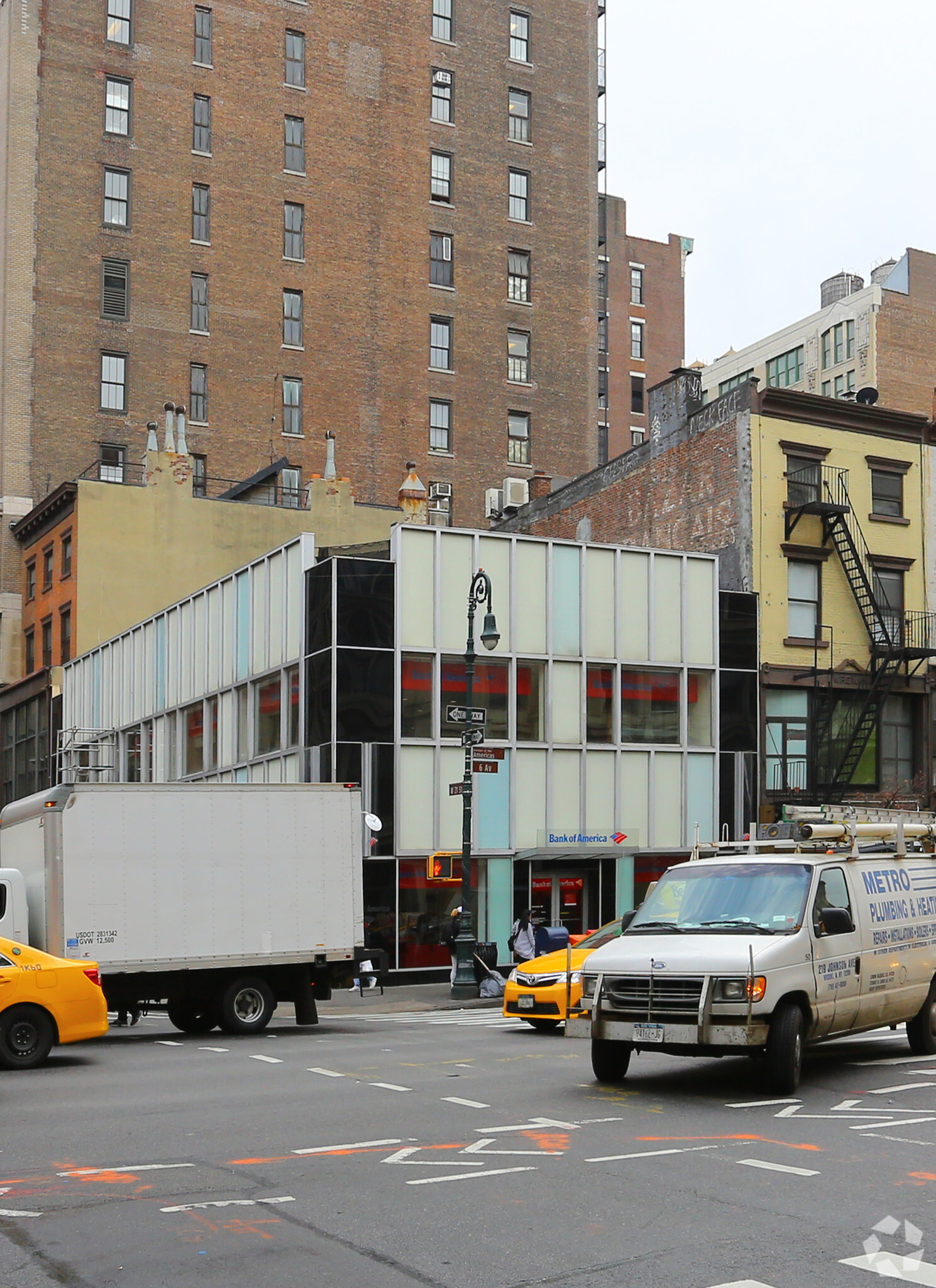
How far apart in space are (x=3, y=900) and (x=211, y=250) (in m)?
49.5

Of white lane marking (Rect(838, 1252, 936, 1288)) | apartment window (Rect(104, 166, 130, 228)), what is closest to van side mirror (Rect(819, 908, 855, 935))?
white lane marking (Rect(838, 1252, 936, 1288))

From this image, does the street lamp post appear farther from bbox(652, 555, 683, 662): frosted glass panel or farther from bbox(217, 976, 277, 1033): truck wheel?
bbox(652, 555, 683, 662): frosted glass panel

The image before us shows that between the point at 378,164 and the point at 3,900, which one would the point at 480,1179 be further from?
the point at 378,164

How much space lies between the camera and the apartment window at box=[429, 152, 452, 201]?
6938cm

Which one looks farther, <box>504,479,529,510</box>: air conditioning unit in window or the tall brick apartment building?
the tall brick apartment building

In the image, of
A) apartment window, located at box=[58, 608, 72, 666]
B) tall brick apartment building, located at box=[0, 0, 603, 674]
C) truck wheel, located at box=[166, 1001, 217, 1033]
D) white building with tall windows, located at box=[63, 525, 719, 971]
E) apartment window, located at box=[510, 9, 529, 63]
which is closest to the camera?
truck wheel, located at box=[166, 1001, 217, 1033]

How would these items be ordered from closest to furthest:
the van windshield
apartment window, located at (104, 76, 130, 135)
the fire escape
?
the van windshield → the fire escape → apartment window, located at (104, 76, 130, 135)

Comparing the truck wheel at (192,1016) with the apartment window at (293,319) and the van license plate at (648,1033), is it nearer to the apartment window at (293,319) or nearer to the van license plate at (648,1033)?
the van license plate at (648,1033)

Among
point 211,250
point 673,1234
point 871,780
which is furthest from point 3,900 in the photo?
point 211,250

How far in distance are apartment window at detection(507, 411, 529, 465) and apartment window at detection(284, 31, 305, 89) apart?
58.2 feet

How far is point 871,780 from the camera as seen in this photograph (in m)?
38.8

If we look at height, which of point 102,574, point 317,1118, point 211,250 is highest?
point 211,250

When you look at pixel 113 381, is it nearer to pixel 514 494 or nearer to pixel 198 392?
pixel 198 392

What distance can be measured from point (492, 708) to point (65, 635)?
2322 cm
